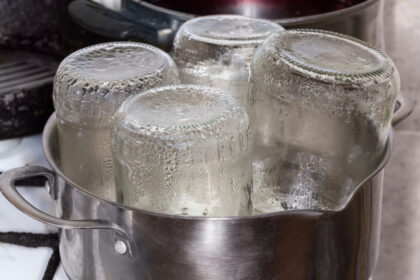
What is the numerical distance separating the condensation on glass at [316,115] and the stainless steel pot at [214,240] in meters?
0.04

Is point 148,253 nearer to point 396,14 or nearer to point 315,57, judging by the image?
point 315,57

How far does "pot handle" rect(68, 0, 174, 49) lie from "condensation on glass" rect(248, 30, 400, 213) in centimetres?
18

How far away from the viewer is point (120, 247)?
1.44 feet

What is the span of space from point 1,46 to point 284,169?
1.77 ft

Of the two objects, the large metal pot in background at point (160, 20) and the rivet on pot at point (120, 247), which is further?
the large metal pot in background at point (160, 20)

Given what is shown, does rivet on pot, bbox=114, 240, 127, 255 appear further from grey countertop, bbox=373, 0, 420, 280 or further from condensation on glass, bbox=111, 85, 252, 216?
→ grey countertop, bbox=373, 0, 420, 280

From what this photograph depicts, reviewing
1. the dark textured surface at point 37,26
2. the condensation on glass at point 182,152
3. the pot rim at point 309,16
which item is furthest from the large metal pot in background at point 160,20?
the condensation on glass at point 182,152

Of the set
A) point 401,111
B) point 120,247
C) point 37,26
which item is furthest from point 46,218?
point 37,26

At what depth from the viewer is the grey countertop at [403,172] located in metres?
0.88

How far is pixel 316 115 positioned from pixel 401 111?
138 mm

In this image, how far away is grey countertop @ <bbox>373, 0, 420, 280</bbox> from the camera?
0.88 meters

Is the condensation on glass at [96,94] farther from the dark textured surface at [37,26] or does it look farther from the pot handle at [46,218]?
the dark textured surface at [37,26]

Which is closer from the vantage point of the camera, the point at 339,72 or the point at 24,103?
the point at 339,72

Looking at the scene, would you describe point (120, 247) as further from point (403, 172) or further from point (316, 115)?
point (403, 172)
